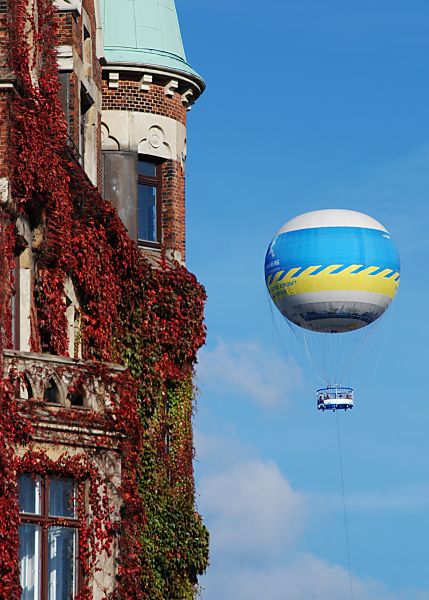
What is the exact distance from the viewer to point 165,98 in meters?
44.2

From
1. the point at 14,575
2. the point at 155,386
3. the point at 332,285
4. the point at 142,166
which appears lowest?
the point at 14,575

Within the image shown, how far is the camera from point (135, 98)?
144 feet

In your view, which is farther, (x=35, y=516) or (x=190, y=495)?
(x=190, y=495)

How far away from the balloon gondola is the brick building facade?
84.7 ft

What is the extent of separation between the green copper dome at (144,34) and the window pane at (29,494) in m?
14.3

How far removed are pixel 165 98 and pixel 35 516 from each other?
15.2 m

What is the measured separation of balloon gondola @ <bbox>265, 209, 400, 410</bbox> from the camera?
70000 millimetres

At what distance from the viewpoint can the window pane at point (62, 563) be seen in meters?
32.1

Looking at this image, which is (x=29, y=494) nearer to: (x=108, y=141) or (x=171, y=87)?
(x=108, y=141)

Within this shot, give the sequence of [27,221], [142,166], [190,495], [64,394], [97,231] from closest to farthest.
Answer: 1. [64,394]
2. [27,221]
3. [97,231]
4. [190,495]
5. [142,166]

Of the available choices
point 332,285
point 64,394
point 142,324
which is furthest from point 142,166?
point 332,285

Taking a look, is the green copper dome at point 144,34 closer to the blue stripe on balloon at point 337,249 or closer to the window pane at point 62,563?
the window pane at point 62,563

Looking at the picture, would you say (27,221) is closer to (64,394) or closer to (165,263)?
(64,394)

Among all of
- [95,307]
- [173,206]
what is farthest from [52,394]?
[173,206]
